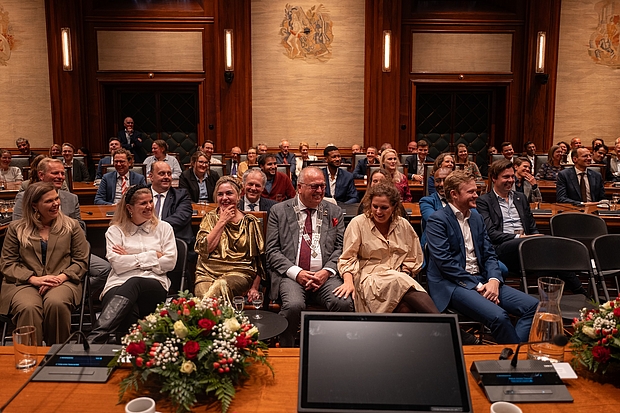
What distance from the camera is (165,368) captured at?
6.01ft

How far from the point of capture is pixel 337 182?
7105 mm

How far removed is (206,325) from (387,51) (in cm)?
964

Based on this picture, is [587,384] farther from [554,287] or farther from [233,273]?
[233,273]

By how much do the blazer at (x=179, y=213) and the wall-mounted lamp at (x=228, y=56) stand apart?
6.27 metres

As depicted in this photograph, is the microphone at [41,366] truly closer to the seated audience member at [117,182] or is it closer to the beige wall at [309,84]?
the seated audience member at [117,182]

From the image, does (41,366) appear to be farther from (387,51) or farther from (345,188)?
(387,51)

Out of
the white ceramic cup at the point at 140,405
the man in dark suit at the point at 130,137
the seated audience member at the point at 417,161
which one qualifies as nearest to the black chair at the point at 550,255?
the white ceramic cup at the point at 140,405

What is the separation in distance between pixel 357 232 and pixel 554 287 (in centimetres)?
165

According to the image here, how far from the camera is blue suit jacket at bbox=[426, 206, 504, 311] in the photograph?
355cm

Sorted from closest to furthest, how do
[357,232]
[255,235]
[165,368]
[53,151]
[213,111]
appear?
[165,368] < [357,232] < [255,235] < [53,151] < [213,111]

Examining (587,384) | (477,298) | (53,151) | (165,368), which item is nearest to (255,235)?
(477,298)

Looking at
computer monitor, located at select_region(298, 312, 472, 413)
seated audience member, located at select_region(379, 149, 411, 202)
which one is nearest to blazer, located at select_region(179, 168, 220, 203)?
seated audience member, located at select_region(379, 149, 411, 202)

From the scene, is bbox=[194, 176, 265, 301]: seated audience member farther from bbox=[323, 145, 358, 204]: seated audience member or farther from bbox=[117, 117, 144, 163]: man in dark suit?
bbox=[117, 117, 144, 163]: man in dark suit

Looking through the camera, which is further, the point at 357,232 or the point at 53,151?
the point at 53,151
